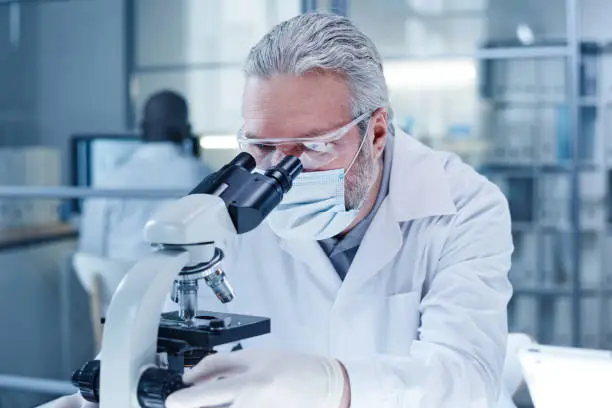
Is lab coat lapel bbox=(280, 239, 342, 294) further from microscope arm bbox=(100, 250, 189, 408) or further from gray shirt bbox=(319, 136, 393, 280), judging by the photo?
microscope arm bbox=(100, 250, 189, 408)

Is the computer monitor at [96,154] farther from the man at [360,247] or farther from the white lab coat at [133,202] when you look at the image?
the man at [360,247]

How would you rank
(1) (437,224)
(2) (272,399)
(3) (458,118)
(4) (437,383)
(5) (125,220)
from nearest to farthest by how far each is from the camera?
(2) (272,399) < (4) (437,383) < (1) (437,224) < (5) (125,220) < (3) (458,118)

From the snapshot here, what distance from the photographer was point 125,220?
9.81 ft

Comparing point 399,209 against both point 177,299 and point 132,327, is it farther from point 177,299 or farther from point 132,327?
Answer: point 132,327

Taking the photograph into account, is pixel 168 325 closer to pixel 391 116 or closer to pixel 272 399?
pixel 272 399

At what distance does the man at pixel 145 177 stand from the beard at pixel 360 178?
1.79 meters

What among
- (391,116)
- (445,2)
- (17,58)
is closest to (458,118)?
(445,2)

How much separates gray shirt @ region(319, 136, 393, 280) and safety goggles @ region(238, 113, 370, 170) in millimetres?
181

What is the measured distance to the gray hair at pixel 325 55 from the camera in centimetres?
108

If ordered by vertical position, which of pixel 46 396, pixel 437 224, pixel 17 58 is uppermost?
pixel 17 58

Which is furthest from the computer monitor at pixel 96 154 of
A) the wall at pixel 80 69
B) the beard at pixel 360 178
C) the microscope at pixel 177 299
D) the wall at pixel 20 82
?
the microscope at pixel 177 299

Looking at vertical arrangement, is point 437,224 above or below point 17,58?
below

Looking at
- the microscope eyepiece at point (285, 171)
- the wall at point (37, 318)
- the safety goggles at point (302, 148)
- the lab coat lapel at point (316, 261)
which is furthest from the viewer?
the wall at point (37, 318)

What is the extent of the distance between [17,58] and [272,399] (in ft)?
15.3
